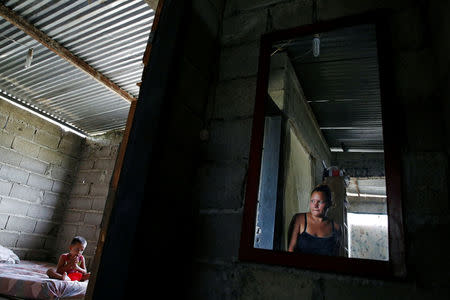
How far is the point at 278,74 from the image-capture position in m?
1.57

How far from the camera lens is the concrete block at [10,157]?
4562mm

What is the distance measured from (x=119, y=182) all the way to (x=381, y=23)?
4.22ft

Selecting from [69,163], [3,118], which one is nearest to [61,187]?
[69,163]

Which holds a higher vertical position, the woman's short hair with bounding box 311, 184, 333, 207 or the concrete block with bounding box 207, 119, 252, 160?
the concrete block with bounding box 207, 119, 252, 160

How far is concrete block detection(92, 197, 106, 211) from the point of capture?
4.93 metres

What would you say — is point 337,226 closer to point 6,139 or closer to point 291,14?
point 291,14

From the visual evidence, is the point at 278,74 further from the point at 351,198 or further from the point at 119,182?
the point at 119,182

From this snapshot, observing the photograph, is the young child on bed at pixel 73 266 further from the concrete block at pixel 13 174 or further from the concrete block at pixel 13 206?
the concrete block at pixel 13 174

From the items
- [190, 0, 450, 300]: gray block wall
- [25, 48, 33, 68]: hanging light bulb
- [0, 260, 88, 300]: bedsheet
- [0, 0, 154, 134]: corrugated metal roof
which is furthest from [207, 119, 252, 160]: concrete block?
[25, 48, 33, 68]: hanging light bulb

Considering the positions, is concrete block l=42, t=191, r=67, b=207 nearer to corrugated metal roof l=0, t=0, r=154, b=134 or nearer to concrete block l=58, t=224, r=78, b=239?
concrete block l=58, t=224, r=78, b=239

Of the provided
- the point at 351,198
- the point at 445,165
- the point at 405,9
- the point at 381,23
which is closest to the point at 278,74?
the point at 381,23

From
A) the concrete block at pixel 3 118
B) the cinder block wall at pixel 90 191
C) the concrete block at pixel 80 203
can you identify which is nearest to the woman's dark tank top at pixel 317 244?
the cinder block wall at pixel 90 191

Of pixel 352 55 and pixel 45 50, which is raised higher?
pixel 45 50

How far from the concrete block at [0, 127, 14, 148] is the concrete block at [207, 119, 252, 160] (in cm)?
456
